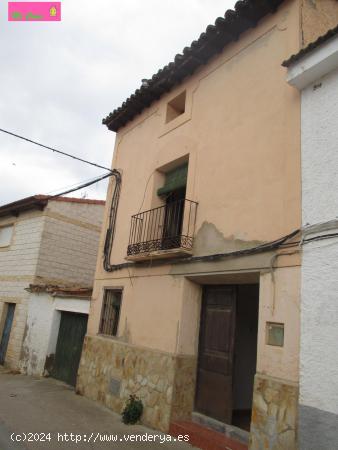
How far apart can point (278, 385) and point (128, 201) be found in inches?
199

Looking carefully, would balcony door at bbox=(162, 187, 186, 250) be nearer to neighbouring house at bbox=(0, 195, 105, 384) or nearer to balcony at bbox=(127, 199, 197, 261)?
balcony at bbox=(127, 199, 197, 261)

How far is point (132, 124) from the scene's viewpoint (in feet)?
28.7

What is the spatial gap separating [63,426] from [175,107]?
6207 millimetres

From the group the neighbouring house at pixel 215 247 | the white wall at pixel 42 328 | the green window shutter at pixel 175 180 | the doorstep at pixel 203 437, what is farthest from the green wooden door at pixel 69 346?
the doorstep at pixel 203 437

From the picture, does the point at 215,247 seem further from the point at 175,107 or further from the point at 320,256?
the point at 175,107

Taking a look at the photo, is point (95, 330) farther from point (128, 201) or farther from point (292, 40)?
point (292, 40)

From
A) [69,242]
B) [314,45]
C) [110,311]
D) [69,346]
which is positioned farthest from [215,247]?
[69,242]

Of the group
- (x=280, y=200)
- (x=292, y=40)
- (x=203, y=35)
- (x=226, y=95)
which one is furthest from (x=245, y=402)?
(x=203, y=35)

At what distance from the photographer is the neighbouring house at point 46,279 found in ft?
32.1

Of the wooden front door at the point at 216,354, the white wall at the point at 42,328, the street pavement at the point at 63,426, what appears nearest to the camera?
the street pavement at the point at 63,426

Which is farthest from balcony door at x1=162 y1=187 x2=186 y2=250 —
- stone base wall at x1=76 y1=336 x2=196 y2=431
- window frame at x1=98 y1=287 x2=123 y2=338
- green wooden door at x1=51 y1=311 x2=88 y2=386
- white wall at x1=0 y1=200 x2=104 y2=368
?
white wall at x1=0 y1=200 x2=104 y2=368

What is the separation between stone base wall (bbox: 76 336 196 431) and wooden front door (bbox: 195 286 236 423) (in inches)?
7.4

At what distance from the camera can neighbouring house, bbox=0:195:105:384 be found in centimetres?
980

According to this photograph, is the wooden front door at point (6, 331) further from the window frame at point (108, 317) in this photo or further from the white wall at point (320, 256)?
the white wall at point (320, 256)
